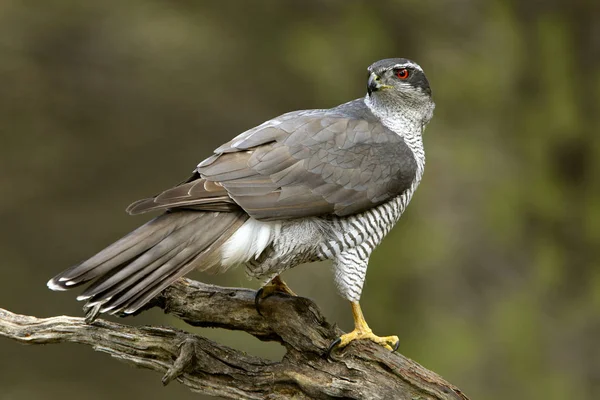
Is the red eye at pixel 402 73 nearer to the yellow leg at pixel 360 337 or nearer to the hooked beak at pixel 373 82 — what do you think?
the hooked beak at pixel 373 82

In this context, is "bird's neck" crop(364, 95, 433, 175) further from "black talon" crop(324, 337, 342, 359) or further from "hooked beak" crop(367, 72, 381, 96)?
"black talon" crop(324, 337, 342, 359)

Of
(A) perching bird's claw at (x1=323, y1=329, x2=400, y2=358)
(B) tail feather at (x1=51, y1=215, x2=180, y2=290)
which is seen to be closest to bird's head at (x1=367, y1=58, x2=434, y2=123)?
(A) perching bird's claw at (x1=323, y1=329, x2=400, y2=358)

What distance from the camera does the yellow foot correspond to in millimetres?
4059

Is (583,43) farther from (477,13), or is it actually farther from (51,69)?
(51,69)

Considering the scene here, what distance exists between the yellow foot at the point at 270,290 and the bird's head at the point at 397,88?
103cm

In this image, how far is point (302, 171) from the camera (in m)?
3.87

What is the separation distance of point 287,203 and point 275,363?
30.3 inches

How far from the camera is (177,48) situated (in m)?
7.29

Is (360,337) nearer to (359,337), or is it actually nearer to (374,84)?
(359,337)

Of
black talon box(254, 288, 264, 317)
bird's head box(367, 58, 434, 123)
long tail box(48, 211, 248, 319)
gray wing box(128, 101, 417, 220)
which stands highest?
bird's head box(367, 58, 434, 123)

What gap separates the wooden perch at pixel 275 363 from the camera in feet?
12.4

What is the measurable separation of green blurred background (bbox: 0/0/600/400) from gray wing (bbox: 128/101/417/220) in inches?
121

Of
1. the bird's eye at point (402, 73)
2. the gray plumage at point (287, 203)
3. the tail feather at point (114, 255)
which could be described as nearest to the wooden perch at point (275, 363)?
the gray plumage at point (287, 203)

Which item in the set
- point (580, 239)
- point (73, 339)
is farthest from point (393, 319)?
point (73, 339)
